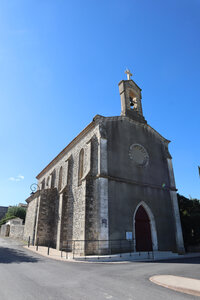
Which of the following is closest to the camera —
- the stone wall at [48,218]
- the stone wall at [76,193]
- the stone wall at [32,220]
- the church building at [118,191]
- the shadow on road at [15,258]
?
the shadow on road at [15,258]

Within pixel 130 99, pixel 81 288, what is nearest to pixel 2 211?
pixel 130 99

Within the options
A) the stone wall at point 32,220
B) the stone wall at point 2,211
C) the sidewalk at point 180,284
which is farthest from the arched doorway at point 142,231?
the stone wall at point 2,211

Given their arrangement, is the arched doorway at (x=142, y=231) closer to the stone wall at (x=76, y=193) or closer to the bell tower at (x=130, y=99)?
the stone wall at (x=76, y=193)

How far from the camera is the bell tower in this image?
715 inches

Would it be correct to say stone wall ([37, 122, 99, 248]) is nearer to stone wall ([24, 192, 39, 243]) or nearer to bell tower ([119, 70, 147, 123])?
stone wall ([24, 192, 39, 243])

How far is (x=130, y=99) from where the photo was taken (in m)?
19.6

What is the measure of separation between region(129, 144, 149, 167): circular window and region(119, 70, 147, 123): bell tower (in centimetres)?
286

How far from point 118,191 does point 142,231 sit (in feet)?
11.7

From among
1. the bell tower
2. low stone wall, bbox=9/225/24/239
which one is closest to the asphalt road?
the bell tower

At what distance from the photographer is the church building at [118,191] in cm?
1318

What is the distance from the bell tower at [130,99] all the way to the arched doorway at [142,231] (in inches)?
324

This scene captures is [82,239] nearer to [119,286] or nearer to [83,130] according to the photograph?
[119,286]

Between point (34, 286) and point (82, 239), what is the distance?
297 inches

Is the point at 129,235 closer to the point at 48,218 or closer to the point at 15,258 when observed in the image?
the point at 15,258
